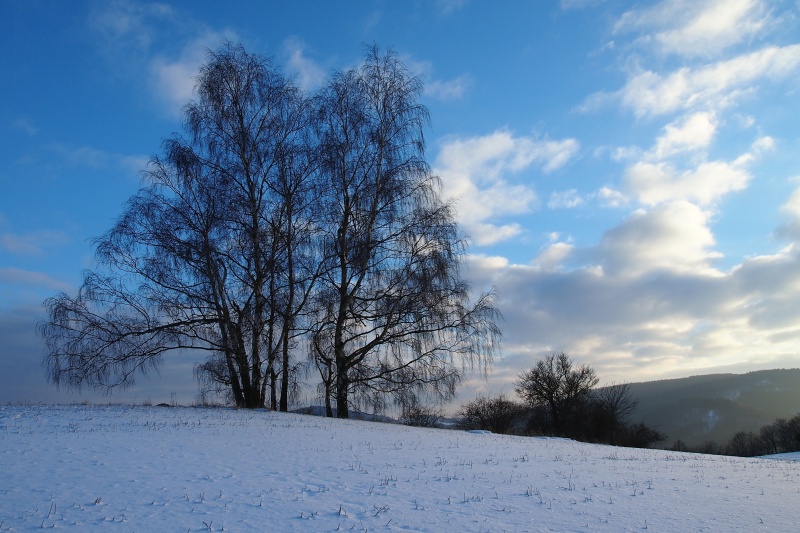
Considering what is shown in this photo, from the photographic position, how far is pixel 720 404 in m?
148

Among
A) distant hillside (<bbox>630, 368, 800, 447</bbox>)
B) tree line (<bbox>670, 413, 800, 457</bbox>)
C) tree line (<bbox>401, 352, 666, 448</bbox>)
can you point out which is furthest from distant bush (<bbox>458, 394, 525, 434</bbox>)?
distant hillside (<bbox>630, 368, 800, 447</bbox>)

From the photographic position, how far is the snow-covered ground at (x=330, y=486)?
22.2 ft

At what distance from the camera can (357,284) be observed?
20484 mm

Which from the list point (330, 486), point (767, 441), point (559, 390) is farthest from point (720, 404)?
point (330, 486)

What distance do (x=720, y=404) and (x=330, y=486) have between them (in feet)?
545

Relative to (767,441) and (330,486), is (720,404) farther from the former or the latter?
A: (330,486)

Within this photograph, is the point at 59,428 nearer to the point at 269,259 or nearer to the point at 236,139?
the point at 269,259

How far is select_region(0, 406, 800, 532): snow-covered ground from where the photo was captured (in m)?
6.77

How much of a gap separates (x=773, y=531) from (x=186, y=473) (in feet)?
26.6

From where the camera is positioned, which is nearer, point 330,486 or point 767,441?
point 330,486

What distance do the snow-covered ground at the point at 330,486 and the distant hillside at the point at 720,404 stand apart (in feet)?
411

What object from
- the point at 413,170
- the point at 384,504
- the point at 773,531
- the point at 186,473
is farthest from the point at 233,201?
the point at 773,531

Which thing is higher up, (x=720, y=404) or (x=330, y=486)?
(x=330, y=486)

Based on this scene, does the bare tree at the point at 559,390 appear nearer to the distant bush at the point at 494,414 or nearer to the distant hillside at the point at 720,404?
the distant bush at the point at 494,414
